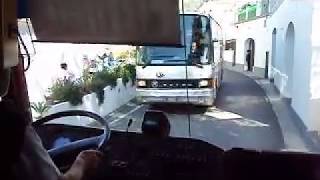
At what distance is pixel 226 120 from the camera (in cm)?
321

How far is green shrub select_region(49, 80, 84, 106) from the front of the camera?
2909mm

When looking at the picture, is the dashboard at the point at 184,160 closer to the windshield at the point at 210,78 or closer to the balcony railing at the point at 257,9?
the windshield at the point at 210,78

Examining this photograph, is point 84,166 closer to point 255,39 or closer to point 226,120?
point 226,120

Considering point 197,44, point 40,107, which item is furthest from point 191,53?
point 40,107

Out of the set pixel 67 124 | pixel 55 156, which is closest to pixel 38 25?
pixel 67 124

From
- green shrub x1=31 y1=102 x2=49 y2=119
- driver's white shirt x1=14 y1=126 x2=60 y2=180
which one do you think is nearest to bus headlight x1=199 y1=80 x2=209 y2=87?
green shrub x1=31 y1=102 x2=49 y2=119

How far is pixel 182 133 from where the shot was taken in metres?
2.54

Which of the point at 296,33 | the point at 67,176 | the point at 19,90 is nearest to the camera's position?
the point at 67,176

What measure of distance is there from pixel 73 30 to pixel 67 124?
0.46m

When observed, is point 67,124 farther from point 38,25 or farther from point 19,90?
point 38,25

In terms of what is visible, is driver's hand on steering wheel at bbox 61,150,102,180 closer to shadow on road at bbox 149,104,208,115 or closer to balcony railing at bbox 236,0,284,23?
shadow on road at bbox 149,104,208,115

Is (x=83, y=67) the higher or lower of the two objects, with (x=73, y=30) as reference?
lower

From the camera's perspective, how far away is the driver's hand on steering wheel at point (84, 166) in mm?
1415

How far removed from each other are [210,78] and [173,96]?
1.11 metres
